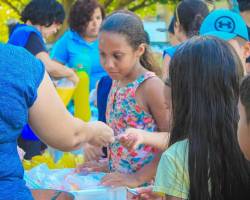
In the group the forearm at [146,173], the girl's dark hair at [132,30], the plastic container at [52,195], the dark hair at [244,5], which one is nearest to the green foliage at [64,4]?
the dark hair at [244,5]

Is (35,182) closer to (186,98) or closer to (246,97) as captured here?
(186,98)

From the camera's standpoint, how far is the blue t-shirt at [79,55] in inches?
217

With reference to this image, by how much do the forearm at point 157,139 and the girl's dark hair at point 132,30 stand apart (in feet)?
1.55

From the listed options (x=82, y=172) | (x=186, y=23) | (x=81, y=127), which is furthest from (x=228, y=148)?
(x=186, y=23)

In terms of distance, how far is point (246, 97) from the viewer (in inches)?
62.1

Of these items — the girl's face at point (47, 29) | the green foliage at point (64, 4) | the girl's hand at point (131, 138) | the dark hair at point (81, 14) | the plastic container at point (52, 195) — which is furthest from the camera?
the green foliage at point (64, 4)

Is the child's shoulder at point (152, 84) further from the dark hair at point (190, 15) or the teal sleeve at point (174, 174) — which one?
the dark hair at point (190, 15)

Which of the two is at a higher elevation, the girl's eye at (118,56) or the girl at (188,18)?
the girl at (188,18)

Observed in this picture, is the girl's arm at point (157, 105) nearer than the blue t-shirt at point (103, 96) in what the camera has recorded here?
Yes

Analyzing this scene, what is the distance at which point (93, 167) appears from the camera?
8.96 feet

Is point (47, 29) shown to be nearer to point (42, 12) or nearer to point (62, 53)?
point (42, 12)

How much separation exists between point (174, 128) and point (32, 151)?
242 cm

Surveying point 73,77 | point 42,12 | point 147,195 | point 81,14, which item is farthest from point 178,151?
point 81,14

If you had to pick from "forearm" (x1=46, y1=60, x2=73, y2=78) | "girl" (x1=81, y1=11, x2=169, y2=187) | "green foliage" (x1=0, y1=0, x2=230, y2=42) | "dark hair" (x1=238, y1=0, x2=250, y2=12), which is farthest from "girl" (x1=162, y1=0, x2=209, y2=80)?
"green foliage" (x1=0, y1=0, x2=230, y2=42)
